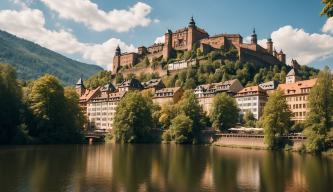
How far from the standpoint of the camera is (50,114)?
73312 millimetres

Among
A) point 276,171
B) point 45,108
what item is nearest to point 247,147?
point 276,171

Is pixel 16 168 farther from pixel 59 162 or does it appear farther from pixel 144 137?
pixel 144 137

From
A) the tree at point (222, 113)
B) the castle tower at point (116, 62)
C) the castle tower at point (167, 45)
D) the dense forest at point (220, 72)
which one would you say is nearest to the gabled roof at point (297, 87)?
the tree at point (222, 113)

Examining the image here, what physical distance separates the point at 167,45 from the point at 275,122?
8968cm

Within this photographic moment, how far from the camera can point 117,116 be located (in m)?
83.8

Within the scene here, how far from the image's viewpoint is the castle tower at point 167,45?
14675 cm

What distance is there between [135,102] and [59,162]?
138ft

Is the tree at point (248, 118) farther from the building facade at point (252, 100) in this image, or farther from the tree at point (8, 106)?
the tree at point (8, 106)

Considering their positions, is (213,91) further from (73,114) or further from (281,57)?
(281,57)

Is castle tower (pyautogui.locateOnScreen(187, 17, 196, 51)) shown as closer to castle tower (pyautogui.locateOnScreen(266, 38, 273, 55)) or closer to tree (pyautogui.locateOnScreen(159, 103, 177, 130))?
castle tower (pyautogui.locateOnScreen(266, 38, 273, 55))

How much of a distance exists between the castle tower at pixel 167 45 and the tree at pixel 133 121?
6229 centimetres

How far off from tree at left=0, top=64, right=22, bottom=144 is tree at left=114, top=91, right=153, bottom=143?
20909mm

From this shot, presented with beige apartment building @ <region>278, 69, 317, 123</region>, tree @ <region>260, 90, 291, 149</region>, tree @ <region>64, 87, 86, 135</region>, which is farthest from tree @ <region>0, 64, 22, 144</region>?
beige apartment building @ <region>278, 69, 317, 123</region>

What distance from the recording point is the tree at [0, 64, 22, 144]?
217 feet
